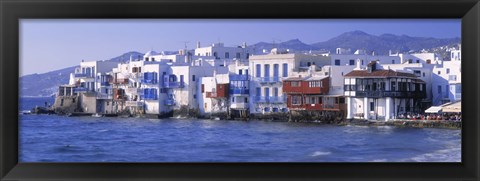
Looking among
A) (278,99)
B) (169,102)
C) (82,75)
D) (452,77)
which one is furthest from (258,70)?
(452,77)

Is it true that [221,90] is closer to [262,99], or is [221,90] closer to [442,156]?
[262,99]

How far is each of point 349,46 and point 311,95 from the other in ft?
1.51

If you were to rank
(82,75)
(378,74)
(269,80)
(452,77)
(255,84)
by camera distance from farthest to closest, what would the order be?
(255,84) < (269,80) < (378,74) < (82,75) < (452,77)

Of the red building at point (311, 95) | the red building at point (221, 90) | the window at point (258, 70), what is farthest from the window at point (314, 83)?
the red building at point (221, 90)

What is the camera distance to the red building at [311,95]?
3.72m

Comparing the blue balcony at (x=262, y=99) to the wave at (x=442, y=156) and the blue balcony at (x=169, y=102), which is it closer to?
the blue balcony at (x=169, y=102)

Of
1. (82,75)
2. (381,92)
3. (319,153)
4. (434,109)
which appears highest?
(82,75)

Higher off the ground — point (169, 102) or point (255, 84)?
point (255, 84)

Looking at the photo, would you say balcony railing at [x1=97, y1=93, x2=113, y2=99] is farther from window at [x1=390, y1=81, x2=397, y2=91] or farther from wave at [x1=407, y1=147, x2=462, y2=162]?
wave at [x1=407, y1=147, x2=462, y2=162]

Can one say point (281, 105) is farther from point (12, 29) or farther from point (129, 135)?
point (12, 29)

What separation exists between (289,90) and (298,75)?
5.9 inches

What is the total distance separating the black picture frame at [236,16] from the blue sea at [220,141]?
318 mm

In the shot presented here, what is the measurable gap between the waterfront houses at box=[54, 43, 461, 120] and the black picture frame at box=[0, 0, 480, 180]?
118 centimetres

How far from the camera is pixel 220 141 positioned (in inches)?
127
